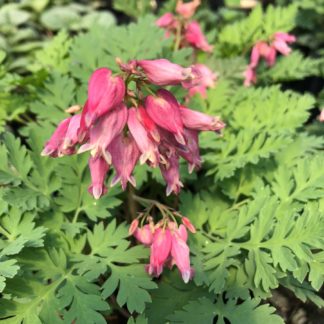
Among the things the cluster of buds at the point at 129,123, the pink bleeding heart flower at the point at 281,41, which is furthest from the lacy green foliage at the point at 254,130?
the cluster of buds at the point at 129,123

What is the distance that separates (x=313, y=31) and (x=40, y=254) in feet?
10.0

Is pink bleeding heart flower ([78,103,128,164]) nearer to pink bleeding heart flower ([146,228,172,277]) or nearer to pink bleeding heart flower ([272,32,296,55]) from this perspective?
pink bleeding heart flower ([146,228,172,277])

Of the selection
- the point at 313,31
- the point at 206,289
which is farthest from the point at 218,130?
the point at 313,31

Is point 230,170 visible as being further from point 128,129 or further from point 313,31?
point 313,31

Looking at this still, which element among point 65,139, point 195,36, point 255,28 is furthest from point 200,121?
point 255,28

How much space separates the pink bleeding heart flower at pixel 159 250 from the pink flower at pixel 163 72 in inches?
21.5

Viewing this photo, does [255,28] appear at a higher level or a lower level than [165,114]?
lower

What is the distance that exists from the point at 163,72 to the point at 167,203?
41.0 inches

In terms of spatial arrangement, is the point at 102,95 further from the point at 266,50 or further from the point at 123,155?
the point at 266,50

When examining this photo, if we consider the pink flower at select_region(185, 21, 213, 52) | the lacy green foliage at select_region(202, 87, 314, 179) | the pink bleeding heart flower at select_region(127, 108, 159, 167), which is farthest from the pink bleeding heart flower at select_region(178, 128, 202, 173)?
the pink flower at select_region(185, 21, 213, 52)

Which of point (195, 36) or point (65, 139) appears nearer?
point (65, 139)

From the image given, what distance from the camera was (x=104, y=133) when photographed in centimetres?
145

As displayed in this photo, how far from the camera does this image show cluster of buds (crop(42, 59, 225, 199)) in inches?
57.1

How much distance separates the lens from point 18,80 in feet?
7.89
